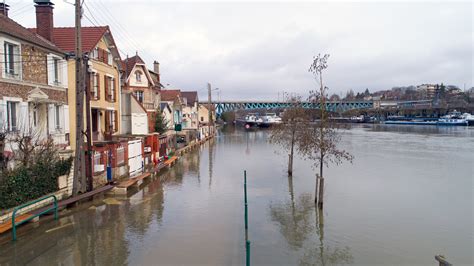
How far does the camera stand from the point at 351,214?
586 inches

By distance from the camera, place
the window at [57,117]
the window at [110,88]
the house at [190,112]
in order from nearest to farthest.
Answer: the window at [57,117] → the window at [110,88] → the house at [190,112]

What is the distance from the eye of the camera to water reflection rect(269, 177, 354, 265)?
10445 mm

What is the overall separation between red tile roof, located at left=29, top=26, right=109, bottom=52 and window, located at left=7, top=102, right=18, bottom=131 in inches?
219

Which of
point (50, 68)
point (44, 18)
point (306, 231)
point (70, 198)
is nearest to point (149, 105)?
point (44, 18)

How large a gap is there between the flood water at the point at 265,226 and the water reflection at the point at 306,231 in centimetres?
3

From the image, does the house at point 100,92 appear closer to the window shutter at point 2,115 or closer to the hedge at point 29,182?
the hedge at point 29,182

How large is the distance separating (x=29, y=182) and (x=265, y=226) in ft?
28.1

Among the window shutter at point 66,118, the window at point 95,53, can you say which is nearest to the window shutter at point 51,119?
the window shutter at point 66,118

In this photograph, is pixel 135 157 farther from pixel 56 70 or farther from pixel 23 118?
pixel 23 118

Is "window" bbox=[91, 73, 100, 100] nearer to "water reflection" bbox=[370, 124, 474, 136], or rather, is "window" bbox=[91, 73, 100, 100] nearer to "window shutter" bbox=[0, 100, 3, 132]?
"window shutter" bbox=[0, 100, 3, 132]

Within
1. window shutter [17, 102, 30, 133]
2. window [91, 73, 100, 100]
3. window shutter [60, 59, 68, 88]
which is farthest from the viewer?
window [91, 73, 100, 100]

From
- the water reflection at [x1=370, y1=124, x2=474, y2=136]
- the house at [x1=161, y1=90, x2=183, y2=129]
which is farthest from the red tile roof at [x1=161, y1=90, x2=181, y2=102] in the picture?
the water reflection at [x1=370, y1=124, x2=474, y2=136]

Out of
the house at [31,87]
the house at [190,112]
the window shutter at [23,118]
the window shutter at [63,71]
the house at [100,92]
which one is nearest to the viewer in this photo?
the house at [31,87]

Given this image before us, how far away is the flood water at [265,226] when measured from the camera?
10.4 metres
